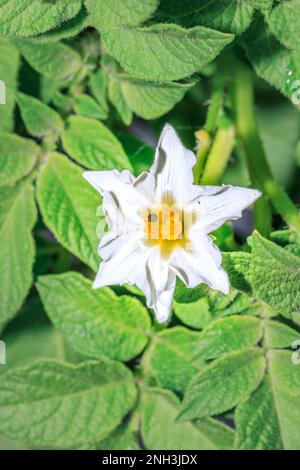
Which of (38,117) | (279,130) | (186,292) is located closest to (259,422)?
(186,292)

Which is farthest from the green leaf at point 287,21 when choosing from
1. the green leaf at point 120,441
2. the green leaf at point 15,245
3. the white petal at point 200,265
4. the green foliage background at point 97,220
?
the green leaf at point 120,441

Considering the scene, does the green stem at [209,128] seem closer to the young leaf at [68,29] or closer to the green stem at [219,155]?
the green stem at [219,155]

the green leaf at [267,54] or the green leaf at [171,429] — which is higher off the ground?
the green leaf at [267,54]

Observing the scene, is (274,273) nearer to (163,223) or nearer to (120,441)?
(163,223)

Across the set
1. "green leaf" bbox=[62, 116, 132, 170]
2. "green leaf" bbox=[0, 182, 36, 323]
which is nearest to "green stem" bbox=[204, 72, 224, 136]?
"green leaf" bbox=[62, 116, 132, 170]
